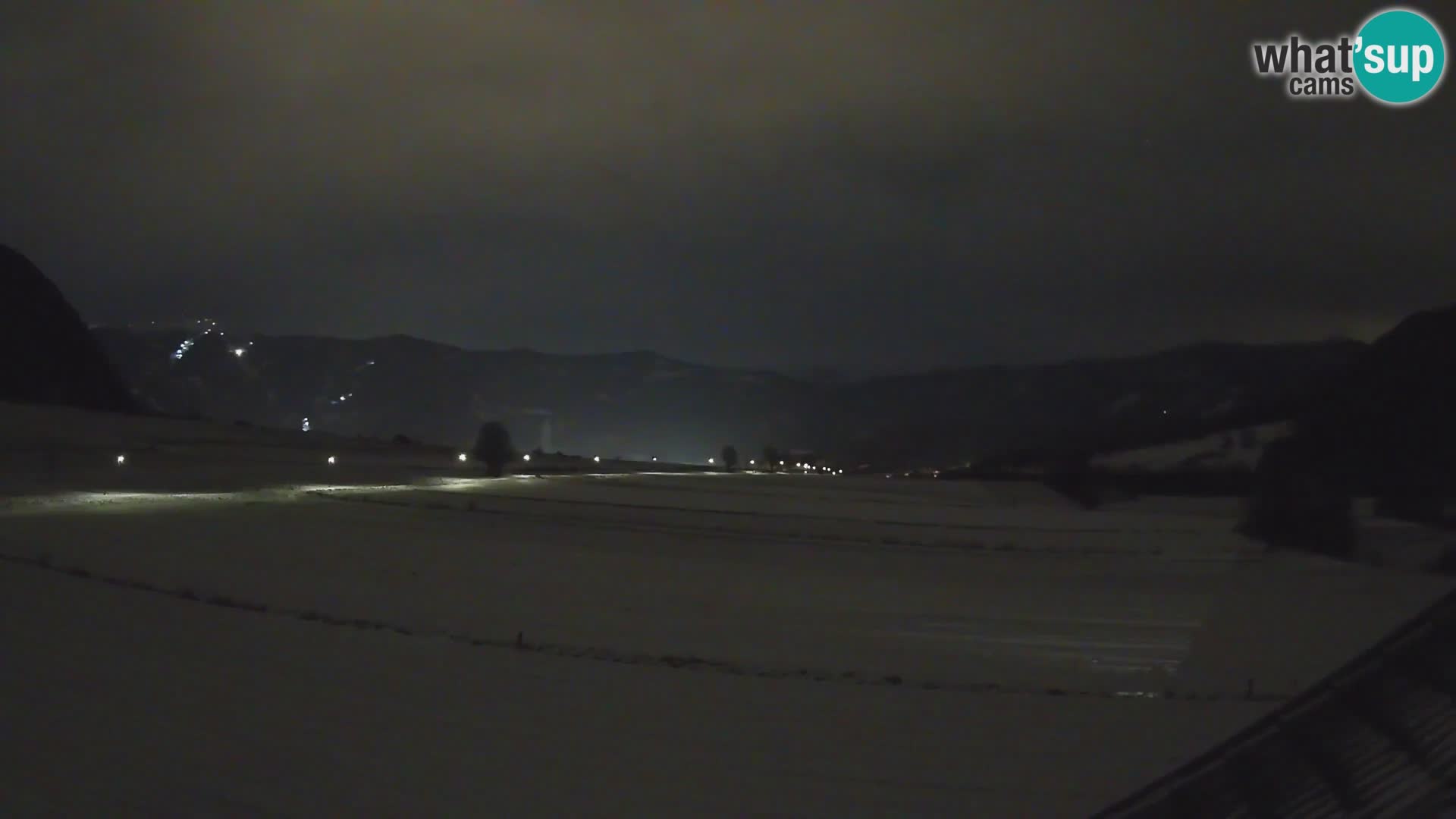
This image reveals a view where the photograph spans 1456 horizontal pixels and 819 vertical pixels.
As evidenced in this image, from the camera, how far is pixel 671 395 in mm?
153625

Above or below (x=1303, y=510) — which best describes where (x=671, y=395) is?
above

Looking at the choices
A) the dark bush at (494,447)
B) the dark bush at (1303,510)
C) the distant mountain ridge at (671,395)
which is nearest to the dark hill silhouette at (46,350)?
the distant mountain ridge at (671,395)

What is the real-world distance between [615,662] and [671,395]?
142 meters

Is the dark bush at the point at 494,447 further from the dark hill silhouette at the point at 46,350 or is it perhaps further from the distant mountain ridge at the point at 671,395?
the dark hill silhouette at the point at 46,350

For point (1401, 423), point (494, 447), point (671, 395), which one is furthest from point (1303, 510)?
point (671, 395)

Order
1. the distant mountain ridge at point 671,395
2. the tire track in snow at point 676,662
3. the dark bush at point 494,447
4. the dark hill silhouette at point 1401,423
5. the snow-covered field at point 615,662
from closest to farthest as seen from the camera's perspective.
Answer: the snow-covered field at point 615,662, the tire track in snow at point 676,662, the dark hill silhouette at point 1401,423, the dark bush at point 494,447, the distant mountain ridge at point 671,395

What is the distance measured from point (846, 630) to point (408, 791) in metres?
8.24

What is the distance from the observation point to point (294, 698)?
998 cm

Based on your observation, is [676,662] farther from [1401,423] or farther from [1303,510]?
[1401,423]

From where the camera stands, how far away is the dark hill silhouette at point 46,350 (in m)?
90.4

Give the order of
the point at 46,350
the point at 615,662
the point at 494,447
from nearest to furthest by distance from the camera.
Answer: the point at 615,662 < the point at 494,447 < the point at 46,350

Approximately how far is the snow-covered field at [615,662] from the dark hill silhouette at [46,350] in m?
72.6

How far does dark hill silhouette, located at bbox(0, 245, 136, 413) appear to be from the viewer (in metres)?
90.4

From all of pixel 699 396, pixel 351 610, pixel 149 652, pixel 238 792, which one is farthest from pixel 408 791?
pixel 699 396
